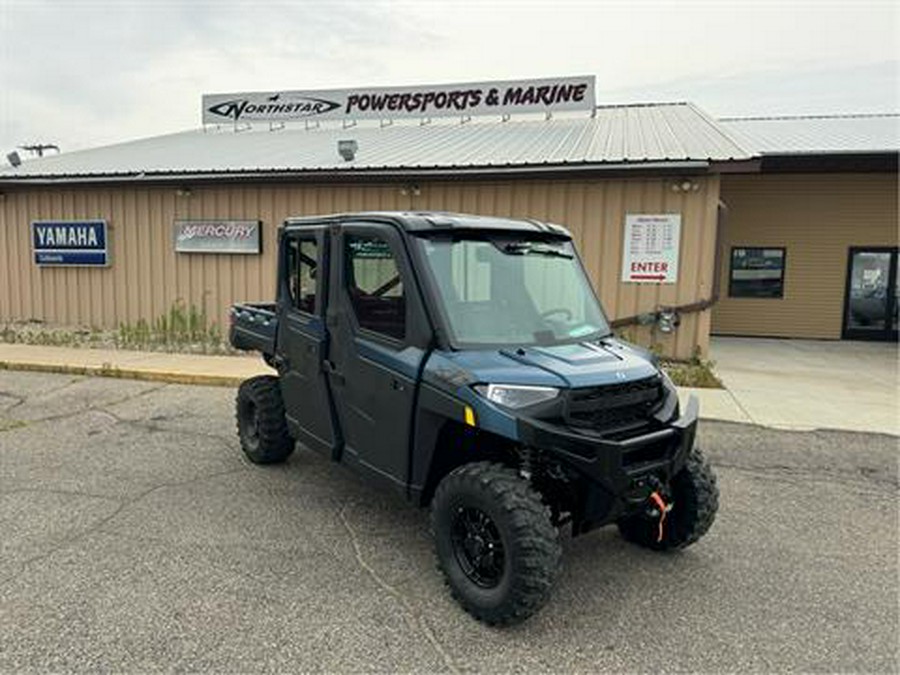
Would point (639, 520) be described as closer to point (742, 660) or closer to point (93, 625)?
point (742, 660)

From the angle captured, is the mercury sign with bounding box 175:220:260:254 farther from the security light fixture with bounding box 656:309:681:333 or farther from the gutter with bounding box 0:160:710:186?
the security light fixture with bounding box 656:309:681:333

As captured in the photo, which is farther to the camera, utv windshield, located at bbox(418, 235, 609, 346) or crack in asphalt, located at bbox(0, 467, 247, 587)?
crack in asphalt, located at bbox(0, 467, 247, 587)

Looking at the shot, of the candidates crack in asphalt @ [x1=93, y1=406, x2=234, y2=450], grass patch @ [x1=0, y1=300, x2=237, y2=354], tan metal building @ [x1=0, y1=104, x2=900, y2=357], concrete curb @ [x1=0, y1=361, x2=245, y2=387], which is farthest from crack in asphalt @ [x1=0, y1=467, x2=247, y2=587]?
tan metal building @ [x1=0, y1=104, x2=900, y2=357]

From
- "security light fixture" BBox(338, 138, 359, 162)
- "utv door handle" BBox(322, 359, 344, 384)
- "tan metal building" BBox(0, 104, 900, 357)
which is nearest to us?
"utv door handle" BBox(322, 359, 344, 384)

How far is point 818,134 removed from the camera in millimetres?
15820

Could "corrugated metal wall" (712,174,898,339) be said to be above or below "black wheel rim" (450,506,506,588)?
above

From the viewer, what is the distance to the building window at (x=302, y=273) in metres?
4.54

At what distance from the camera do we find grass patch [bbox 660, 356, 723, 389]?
29.9 ft

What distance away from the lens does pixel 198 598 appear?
3430 mm

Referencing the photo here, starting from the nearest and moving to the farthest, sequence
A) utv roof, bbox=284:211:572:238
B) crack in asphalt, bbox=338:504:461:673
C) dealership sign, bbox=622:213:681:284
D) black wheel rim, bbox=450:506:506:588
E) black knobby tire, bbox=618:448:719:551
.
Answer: crack in asphalt, bbox=338:504:461:673
black wheel rim, bbox=450:506:506:588
utv roof, bbox=284:211:572:238
black knobby tire, bbox=618:448:719:551
dealership sign, bbox=622:213:681:284

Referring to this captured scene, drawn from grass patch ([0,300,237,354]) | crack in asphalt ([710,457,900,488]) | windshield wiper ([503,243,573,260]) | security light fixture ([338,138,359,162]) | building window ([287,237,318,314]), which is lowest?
crack in asphalt ([710,457,900,488])

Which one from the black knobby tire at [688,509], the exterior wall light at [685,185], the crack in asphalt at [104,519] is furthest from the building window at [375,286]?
the exterior wall light at [685,185]

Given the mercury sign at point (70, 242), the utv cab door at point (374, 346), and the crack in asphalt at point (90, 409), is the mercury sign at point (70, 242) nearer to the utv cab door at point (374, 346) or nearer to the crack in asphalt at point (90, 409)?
the crack in asphalt at point (90, 409)

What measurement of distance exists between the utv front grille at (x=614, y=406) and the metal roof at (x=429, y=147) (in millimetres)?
7180
